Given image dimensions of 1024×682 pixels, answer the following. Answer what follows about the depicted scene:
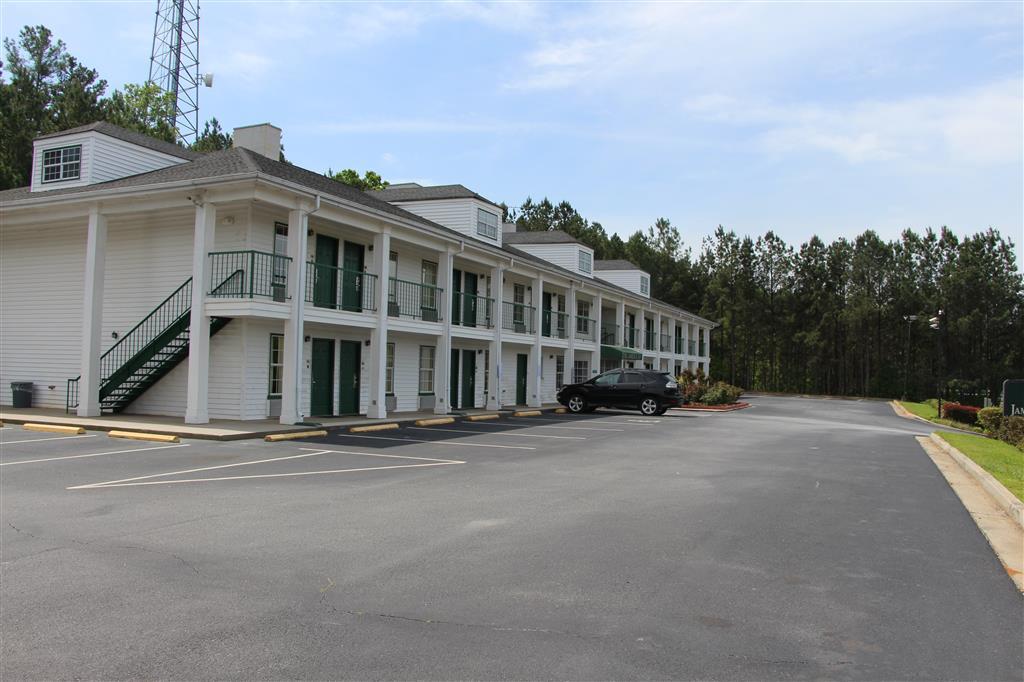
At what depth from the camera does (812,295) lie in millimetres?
70188

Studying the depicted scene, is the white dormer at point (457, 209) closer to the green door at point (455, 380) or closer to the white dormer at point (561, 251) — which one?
the green door at point (455, 380)

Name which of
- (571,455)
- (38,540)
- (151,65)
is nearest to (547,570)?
(38,540)

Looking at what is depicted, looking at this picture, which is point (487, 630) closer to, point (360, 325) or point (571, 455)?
point (571, 455)

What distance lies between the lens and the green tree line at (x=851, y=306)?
205 feet

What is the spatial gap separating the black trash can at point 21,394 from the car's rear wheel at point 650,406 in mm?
19615

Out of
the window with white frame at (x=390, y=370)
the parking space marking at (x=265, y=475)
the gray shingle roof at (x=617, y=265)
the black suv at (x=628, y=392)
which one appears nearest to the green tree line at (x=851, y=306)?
the gray shingle roof at (x=617, y=265)

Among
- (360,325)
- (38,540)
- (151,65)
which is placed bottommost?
(38,540)

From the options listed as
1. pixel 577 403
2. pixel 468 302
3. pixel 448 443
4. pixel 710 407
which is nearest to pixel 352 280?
pixel 468 302

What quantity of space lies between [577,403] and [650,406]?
275cm

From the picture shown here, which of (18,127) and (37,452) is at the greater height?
(18,127)

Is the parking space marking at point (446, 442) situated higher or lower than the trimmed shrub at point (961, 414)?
lower

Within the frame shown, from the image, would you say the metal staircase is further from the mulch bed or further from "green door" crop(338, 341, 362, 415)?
the mulch bed

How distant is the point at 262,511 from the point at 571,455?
6877 millimetres

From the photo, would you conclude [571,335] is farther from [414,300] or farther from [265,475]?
[265,475]
